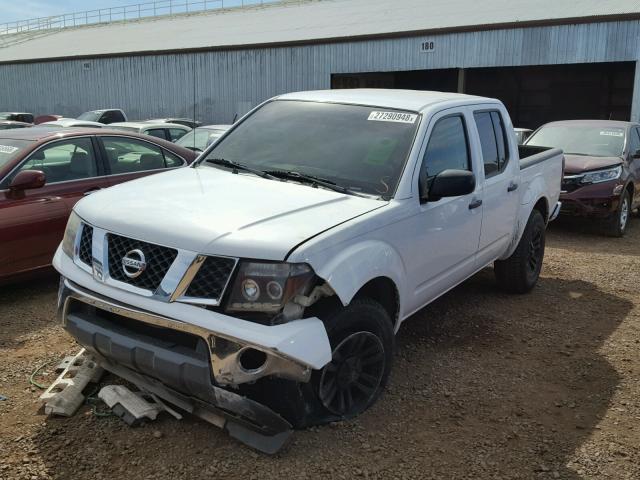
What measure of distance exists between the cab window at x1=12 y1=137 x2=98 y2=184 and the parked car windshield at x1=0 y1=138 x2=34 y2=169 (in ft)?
0.43

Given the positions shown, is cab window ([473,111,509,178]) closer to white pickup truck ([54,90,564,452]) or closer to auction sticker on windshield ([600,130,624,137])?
white pickup truck ([54,90,564,452])

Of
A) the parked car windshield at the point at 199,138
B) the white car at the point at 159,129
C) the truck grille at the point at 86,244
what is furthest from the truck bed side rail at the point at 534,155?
the white car at the point at 159,129

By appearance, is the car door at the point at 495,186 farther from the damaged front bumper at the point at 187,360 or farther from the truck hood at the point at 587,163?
the truck hood at the point at 587,163

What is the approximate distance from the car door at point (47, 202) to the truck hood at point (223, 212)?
6.19ft

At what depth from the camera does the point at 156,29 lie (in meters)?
36.3

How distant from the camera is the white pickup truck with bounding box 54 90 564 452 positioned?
2785 mm

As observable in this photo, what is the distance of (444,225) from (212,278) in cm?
181

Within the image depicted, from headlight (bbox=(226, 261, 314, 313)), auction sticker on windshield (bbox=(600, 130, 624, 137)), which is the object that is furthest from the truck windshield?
auction sticker on windshield (bbox=(600, 130, 624, 137))

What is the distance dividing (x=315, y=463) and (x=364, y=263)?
40.3 inches

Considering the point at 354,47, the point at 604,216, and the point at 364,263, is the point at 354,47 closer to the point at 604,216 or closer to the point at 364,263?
the point at 604,216

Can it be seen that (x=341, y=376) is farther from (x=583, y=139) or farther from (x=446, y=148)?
(x=583, y=139)

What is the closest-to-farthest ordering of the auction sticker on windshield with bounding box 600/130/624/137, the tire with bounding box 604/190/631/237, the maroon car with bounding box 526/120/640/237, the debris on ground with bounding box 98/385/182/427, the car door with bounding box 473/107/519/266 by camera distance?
the debris on ground with bounding box 98/385/182/427
the car door with bounding box 473/107/519/266
the maroon car with bounding box 526/120/640/237
the tire with bounding box 604/190/631/237
the auction sticker on windshield with bounding box 600/130/624/137

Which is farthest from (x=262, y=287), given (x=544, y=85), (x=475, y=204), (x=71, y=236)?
(x=544, y=85)

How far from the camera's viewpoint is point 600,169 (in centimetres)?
900
